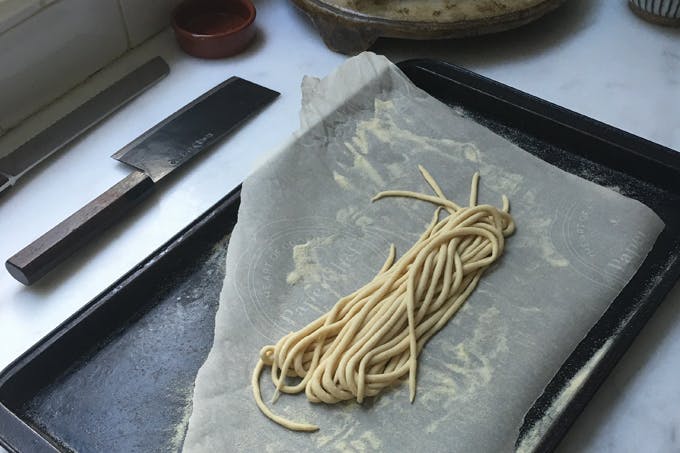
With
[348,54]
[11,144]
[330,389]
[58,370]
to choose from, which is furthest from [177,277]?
[348,54]

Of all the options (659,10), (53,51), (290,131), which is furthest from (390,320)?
(659,10)

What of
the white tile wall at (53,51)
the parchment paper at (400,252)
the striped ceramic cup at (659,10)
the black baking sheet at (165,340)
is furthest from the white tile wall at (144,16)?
the striped ceramic cup at (659,10)

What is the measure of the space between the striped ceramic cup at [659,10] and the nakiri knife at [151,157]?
0.84 metres

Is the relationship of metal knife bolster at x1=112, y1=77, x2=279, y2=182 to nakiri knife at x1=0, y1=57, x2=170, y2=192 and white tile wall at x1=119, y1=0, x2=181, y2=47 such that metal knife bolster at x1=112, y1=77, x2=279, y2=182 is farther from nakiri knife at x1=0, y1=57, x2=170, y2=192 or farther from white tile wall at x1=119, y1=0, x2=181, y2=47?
white tile wall at x1=119, y1=0, x2=181, y2=47

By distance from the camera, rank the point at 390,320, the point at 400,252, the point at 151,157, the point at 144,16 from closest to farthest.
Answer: the point at 390,320
the point at 400,252
the point at 151,157
the point at 144,16

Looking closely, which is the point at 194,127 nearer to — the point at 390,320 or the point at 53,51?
the point at 53,51

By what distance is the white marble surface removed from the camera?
1013 mm

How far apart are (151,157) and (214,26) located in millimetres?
430

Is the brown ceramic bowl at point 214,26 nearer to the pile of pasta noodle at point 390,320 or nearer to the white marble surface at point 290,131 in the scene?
the white marble surface at point 290,131

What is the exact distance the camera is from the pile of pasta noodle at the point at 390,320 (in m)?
0.98

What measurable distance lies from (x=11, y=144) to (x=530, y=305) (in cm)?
96

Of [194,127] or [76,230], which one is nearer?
[76,230]

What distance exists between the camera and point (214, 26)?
1607 mm

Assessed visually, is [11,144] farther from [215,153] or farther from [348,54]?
[348,54]
